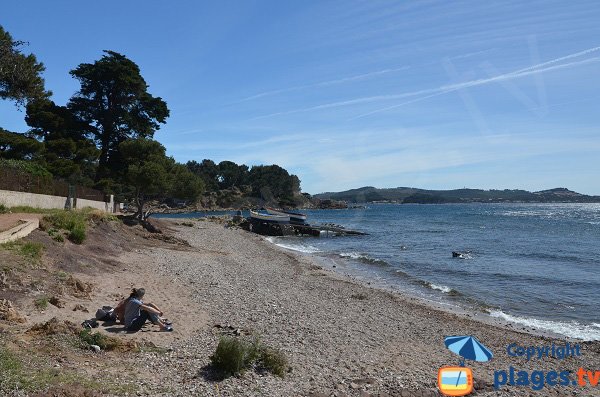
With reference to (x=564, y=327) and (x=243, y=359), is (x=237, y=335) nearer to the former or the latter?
(x=243, y=359)

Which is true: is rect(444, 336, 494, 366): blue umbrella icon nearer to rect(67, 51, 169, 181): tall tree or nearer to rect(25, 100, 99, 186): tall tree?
rect(25, 100, 99, 186): tall tree

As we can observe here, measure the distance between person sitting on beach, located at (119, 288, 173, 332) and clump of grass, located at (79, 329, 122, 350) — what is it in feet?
4.27

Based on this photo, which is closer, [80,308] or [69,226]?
[80,308]

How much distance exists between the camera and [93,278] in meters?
15.1

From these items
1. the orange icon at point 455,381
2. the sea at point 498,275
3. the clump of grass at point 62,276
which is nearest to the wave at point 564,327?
the sea at point 498,275

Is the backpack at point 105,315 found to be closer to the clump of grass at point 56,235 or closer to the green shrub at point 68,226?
the clump of grass at point 56,235

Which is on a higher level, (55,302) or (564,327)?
(55,302)

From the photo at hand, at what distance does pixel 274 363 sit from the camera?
28.7ft

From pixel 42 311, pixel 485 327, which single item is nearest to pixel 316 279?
pixel 485 327

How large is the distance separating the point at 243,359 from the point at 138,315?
3.44 meters

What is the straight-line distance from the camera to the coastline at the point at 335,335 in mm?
8641

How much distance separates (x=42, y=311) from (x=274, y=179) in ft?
574

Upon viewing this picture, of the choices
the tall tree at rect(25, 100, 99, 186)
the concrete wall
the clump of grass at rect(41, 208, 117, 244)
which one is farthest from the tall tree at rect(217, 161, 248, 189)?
the clump of grass at rect(41, 208, 117, 244)

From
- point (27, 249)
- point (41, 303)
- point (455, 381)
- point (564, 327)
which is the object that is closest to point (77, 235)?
point (27, 249)
